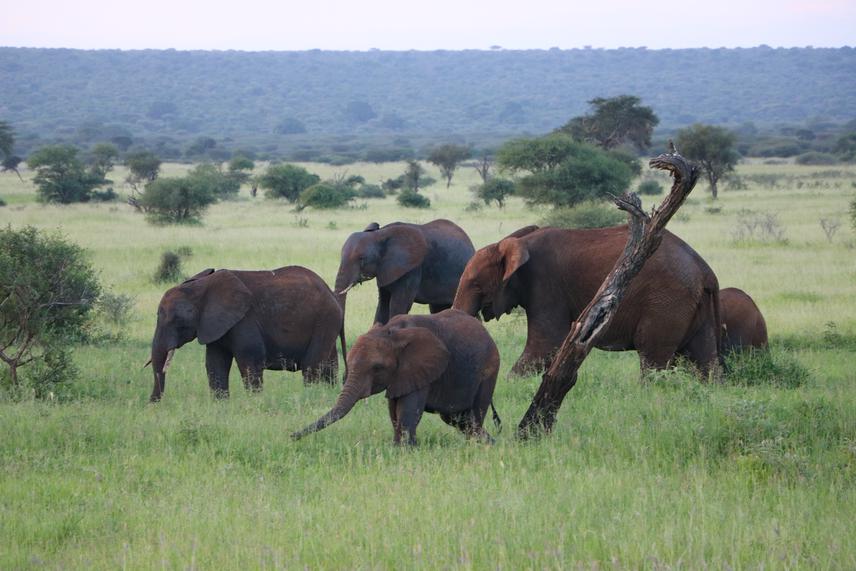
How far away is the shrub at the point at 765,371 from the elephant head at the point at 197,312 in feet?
16.9

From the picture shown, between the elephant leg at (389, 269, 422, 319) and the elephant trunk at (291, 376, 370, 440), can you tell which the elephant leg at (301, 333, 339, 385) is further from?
the elephant trunk at (291, 376, 370, 440)

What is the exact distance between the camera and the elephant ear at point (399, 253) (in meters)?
14.9

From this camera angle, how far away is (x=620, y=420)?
9.48 m

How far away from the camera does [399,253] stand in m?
14.9

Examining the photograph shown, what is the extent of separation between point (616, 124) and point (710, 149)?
9.15 m

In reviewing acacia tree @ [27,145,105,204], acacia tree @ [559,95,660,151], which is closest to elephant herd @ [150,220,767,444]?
acacia tree @ [27,145,105,204]

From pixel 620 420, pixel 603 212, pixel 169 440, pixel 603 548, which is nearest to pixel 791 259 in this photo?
pixel 603 212

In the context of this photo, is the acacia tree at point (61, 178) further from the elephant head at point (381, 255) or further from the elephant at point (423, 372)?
the elephant at point (423, 372)

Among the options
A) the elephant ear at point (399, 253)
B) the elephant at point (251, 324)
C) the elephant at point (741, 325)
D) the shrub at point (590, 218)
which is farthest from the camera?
the shrub at point (590, 218)

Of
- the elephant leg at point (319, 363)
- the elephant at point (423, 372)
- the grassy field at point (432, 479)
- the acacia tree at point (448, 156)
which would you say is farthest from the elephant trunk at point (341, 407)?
the acacia tree at point (448, 156)

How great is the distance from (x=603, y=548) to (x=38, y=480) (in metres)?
4.04

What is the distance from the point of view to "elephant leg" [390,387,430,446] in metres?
8.65

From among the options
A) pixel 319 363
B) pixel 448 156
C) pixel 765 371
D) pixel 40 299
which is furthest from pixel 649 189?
pixel 40 299

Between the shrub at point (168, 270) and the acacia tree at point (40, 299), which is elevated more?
the acacia tree at point (40, 299)
